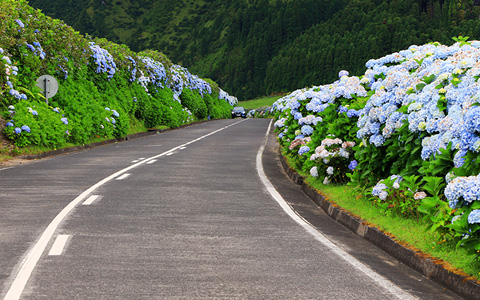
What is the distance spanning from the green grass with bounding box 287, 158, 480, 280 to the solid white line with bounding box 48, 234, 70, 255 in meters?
4.10

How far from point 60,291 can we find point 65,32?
2295 cm

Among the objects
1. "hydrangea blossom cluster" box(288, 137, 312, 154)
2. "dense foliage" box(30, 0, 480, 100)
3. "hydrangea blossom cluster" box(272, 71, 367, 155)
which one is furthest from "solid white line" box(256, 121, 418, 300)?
"dense foliage" box(30, 0, 480, 100)

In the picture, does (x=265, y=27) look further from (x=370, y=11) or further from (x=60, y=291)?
(x=60, y=291)

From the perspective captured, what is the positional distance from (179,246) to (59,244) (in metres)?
1.46

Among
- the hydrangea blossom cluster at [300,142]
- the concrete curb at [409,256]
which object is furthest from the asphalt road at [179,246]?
the hydrangea blossom cluster at [300,142]

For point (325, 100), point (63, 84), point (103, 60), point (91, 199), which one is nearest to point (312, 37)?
point (103, 60)

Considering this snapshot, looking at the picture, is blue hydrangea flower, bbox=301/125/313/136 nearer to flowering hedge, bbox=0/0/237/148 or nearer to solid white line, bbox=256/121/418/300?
solid white line, bbox=256/121/418/300

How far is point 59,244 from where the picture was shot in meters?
7.25

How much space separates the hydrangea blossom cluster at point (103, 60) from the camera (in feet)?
98.6

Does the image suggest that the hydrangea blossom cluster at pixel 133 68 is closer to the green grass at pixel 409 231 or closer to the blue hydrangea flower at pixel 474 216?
the green grass at pixel 409 231

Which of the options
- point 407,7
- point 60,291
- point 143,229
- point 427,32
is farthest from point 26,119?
point 407,7

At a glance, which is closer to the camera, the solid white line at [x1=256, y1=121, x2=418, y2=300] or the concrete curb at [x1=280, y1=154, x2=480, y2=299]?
the concrete curb at [x1=280, y1=154, x2=480, y2=299]

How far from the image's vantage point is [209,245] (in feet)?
24.3

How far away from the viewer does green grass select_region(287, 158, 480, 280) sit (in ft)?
20.4
